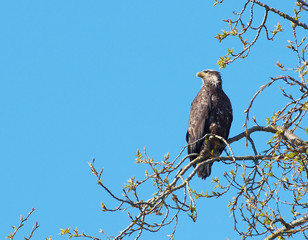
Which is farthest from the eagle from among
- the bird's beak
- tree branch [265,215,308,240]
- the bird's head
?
tree branch [265,215,308,240]

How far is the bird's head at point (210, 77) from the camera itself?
775cm

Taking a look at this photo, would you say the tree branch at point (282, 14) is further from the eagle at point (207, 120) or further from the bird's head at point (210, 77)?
the bird's head at point (210, 77)

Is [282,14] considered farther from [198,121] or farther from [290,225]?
[198,121]

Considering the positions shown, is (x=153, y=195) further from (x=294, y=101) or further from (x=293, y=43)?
(x=293, y=43)

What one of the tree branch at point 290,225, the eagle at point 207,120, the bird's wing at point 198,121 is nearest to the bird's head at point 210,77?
the eagle at point 207,120

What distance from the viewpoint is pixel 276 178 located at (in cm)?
483

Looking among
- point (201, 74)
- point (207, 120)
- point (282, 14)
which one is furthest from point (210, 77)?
point (282, 14)

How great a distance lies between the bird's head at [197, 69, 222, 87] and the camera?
305 inches

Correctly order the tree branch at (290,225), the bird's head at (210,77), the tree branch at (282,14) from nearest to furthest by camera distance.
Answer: the tree branch at (290,225) → the tree branch at (282,14) → the bird's head at (210,77)

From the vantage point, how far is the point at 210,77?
25.9 ft

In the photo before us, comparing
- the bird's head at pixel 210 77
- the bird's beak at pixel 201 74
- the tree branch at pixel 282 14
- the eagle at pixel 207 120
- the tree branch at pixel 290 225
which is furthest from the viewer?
the bird's beak at pixel 201 74

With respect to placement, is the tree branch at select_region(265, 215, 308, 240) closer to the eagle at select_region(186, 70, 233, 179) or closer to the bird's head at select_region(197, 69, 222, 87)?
the eagle at select_region(186, 70, 233, 179)

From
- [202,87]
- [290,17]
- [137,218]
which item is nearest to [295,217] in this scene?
[137,218]

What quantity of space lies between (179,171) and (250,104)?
1.35 m
